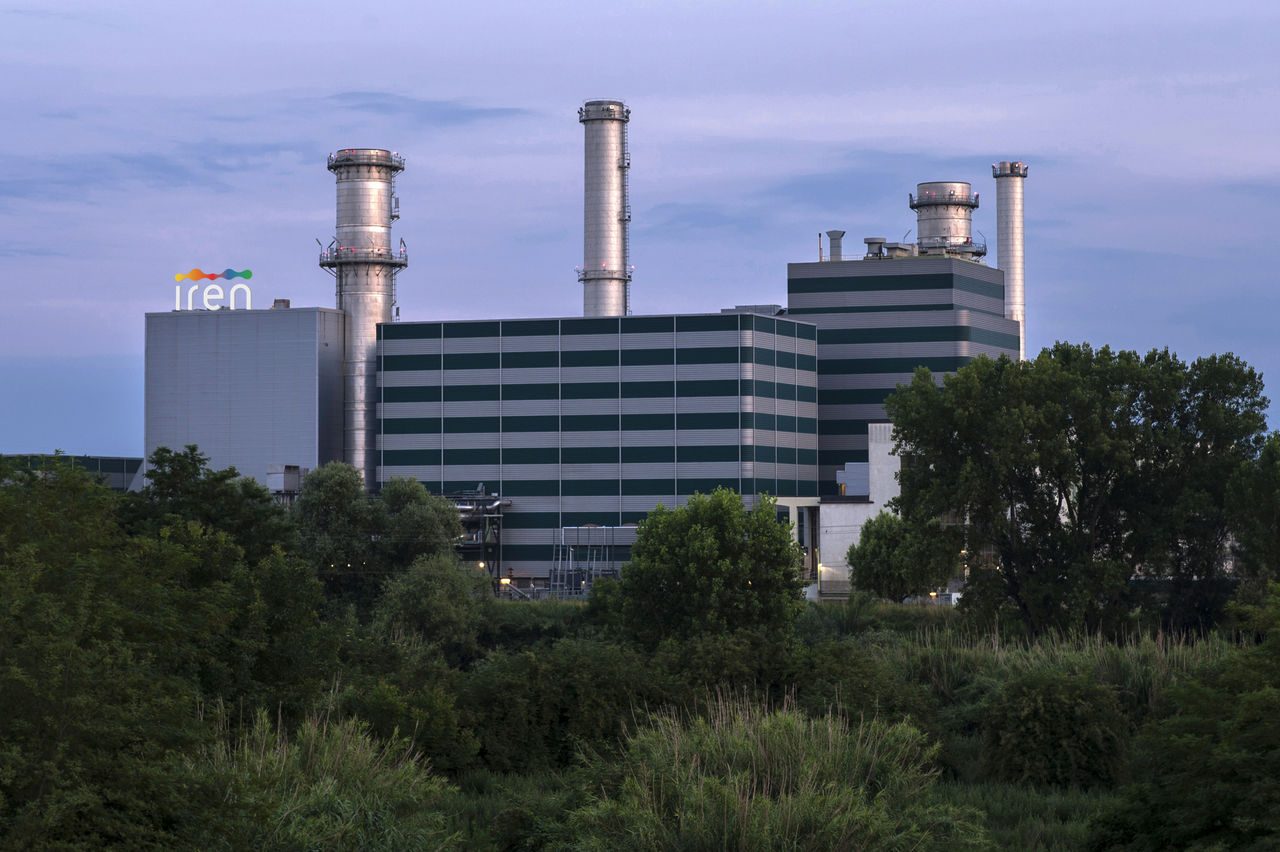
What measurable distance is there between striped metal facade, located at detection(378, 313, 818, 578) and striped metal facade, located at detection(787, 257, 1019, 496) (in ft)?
32.6

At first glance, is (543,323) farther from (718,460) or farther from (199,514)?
(199,514)

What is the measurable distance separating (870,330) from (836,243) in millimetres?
12535

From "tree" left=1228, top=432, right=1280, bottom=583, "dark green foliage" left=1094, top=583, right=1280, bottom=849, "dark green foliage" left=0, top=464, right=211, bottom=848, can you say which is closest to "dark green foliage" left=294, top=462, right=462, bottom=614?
"tree" left=1228, top=432, right=1280, bottom=583

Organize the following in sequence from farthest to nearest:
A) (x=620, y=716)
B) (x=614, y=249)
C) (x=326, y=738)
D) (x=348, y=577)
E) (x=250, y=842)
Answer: (x=614, y=249), (x=348, y=577), (x=620, y=716), (x=326, y=738), (x=250, y=842)

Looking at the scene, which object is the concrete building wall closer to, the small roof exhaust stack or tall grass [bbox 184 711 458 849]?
the small roof exhaust stack

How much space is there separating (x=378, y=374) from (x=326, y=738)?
110 m

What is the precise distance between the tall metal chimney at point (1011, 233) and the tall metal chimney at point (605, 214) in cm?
5028

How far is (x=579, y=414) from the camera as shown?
433ft

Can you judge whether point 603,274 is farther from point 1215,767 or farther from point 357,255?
point 1215,767

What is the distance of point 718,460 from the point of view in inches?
5118

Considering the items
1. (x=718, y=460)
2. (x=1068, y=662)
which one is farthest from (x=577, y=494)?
(x=1068, y=662)

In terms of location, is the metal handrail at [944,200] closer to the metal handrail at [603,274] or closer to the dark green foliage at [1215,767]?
the metal handrail at [603,274]

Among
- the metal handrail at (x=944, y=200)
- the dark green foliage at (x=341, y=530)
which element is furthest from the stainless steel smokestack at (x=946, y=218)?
the dark green foliage at (x=341, y=530)

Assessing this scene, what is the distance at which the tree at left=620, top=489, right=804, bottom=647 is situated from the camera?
73.8 meters
